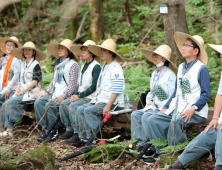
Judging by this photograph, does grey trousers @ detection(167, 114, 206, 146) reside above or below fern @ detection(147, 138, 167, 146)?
above

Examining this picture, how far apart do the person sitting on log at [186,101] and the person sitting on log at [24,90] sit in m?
3.43

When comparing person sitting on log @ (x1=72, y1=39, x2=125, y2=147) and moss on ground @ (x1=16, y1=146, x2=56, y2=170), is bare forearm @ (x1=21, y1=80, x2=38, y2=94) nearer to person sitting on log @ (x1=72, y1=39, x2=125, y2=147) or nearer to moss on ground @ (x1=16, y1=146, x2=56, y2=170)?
person sitting on log @ (x1=72, y1=39, x2=125, y2=147)

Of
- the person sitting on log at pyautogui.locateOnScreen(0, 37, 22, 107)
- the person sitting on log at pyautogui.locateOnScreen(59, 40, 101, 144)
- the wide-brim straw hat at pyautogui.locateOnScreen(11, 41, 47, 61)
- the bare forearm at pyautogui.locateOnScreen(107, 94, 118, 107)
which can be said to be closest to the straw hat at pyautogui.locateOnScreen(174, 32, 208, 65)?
the bare forearm at pyautogui.locateOnScreen(107, 94, 118, 107)

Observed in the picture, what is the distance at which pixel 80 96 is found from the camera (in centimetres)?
596

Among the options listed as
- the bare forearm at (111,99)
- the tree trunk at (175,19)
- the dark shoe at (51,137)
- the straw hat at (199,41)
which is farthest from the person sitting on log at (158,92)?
the dark shoe at (51,137)

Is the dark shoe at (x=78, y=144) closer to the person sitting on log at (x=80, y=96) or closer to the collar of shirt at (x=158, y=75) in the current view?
the person sitting on log at (x=80, y=96)

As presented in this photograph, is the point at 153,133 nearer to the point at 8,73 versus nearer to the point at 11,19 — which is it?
the point at 8,73

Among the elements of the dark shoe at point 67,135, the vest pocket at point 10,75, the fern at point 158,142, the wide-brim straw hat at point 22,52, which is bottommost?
the dark shoe at point 67,135

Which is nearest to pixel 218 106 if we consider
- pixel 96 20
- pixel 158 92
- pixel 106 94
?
pixel 158 92

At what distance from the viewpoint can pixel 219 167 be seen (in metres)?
3.46

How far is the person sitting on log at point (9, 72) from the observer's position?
24.5 feet

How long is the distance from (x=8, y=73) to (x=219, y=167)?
19.2ft

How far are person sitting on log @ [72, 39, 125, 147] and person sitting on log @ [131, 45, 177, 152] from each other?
73 cm

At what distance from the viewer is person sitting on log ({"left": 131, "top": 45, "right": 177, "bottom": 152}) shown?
4.78 meters
